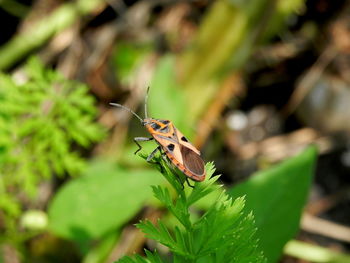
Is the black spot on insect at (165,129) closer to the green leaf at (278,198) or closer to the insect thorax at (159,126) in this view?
the insect thorax at (159,126)

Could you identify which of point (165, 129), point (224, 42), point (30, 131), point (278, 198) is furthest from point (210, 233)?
point (224, 42)

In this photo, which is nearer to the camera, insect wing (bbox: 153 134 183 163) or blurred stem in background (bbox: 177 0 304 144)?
insect wing (bbox: 153 134 183 163)

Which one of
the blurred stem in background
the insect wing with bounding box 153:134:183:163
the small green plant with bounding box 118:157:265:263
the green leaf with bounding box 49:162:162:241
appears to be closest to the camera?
the small green plant with bounding box 118:157:265:263

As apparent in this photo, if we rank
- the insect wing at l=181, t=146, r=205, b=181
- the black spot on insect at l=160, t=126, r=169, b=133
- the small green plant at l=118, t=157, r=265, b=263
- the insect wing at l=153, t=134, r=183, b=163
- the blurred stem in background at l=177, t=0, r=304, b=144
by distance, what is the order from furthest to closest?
the blurred stem in background at l=177, t=0, r=304, b=144, the black spot on insect at l=160, t=126, r=169, b=133, the insect wing at l=153, t=134, r=183, b=163, the insect wing at l=181, t=146, r=205, b=181, the small green plant at l=118, t=157, r=265, b=263

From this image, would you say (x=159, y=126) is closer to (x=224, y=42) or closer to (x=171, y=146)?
(x=171, y=146)

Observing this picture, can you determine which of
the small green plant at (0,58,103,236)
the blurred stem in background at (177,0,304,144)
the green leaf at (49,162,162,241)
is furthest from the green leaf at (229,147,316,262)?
the blurred stem in background at (177,0,304,144)

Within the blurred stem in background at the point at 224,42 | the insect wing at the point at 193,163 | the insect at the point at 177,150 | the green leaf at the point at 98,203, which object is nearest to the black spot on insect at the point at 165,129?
the insect at the point at 177,150

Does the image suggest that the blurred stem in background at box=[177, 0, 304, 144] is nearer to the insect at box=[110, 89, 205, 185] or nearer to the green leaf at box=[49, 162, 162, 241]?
the green leaf at box=[49, 162, 162, 241]
